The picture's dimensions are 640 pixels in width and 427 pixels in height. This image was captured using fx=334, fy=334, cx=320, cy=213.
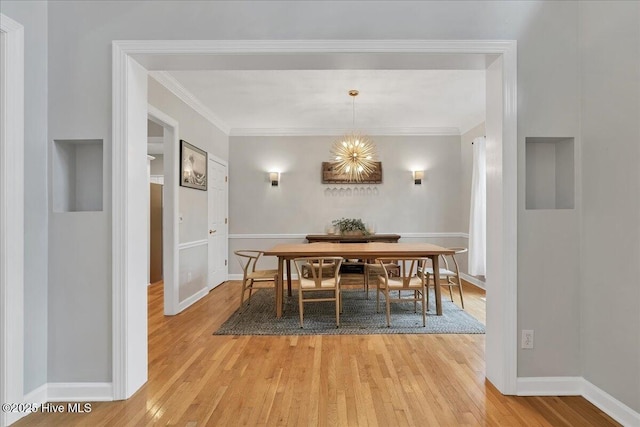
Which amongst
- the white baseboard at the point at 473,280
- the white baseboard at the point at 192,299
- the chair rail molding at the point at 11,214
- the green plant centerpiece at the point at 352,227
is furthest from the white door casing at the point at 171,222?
the white baseboard at the point at 473,280

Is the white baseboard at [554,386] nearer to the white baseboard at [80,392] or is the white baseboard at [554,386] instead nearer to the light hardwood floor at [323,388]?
the light hardwood floor at [323,388]

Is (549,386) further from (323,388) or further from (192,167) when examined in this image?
(192,167)

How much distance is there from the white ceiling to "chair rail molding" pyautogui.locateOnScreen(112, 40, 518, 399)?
51.9 inches

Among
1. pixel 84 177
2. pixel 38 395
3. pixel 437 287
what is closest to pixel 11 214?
pixel 84 177

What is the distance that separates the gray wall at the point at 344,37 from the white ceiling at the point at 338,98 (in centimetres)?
122

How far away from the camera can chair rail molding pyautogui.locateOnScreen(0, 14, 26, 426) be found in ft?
6.03

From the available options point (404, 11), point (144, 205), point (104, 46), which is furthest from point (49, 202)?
point (404, 11)

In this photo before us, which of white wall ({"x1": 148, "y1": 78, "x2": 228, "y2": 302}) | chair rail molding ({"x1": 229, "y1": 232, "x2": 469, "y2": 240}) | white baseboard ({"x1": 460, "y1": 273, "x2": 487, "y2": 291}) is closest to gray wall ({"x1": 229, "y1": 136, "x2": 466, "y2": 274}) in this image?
chair rail molding ({"x1": 229, "y1": 232, "x2": 469, "y2": 240})

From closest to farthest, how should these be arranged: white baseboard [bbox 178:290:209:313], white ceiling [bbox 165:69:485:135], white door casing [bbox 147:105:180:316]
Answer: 1. white ceiling [bbox 165:69:485:135]
2. white door casing [bbox 147:105:180:316]
3. white baseboard [bbox 178:290:209:313]

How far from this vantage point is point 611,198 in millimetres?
1935

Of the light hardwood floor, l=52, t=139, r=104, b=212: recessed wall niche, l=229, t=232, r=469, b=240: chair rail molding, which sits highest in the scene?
l=52, t=139, r=104, b=212: recessed wall niche

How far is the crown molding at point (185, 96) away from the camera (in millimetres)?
3504

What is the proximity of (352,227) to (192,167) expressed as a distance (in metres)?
2.82

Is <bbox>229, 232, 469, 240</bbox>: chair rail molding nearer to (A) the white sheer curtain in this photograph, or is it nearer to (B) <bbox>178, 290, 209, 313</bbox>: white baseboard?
(A) the white sheer curtain
